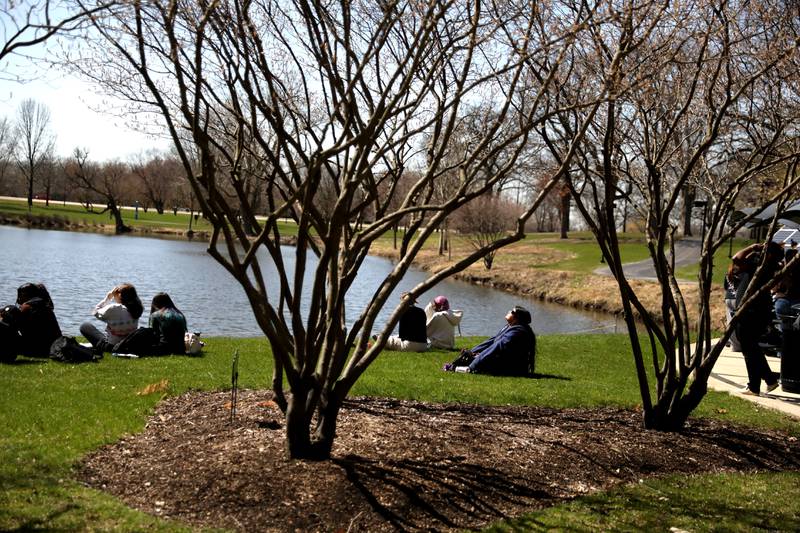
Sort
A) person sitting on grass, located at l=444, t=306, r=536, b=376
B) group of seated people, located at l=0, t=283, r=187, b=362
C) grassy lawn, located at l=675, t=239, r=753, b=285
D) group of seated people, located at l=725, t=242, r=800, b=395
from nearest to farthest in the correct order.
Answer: group of seated people, located at l=725, t=242, r=800, b=395 → group of seated people, located at l=0, t=283, r=187, b=362 → person sitting on grass, located at l=444, t=306, r=536, b=376 → grassy lawn, located at l=675, t=239, r=753, b=285

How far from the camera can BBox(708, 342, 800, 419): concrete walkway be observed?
31.2ft

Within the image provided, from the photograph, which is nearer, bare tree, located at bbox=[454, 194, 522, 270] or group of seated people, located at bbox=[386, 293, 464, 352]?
group of seated people, located at bbox=[386, 293, 464, 352]

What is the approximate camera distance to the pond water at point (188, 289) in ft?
67.2

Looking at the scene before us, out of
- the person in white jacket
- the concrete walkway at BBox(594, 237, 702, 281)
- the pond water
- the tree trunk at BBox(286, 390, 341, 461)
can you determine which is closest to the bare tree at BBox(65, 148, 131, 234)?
the pond water

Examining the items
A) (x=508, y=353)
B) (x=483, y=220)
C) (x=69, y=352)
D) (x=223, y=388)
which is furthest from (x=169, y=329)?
(x=483, y=220)

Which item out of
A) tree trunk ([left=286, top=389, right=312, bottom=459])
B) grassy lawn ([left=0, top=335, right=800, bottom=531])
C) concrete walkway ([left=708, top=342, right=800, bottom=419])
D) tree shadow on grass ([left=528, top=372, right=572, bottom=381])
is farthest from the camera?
tree shadow on grass ([left=528, top=372, right=572, bottom=381])

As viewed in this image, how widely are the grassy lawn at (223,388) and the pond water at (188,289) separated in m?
7.96

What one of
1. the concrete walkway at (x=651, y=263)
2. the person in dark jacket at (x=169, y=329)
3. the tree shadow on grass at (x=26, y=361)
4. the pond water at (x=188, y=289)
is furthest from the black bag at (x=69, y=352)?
the concrete walkway at (x=651, y=263)

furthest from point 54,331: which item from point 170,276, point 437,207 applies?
point 170,276

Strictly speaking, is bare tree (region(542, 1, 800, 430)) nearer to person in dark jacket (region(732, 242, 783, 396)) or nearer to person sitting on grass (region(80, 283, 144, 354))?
person in dark jacket (region(732, 242, 783, 396))

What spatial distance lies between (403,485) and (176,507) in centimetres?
143

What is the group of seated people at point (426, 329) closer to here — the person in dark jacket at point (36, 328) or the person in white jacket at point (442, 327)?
the person in white jacket at point (442, 327)

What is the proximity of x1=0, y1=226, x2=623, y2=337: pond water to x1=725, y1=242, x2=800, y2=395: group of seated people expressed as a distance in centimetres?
999

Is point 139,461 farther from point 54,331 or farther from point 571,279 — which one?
point 571,279
